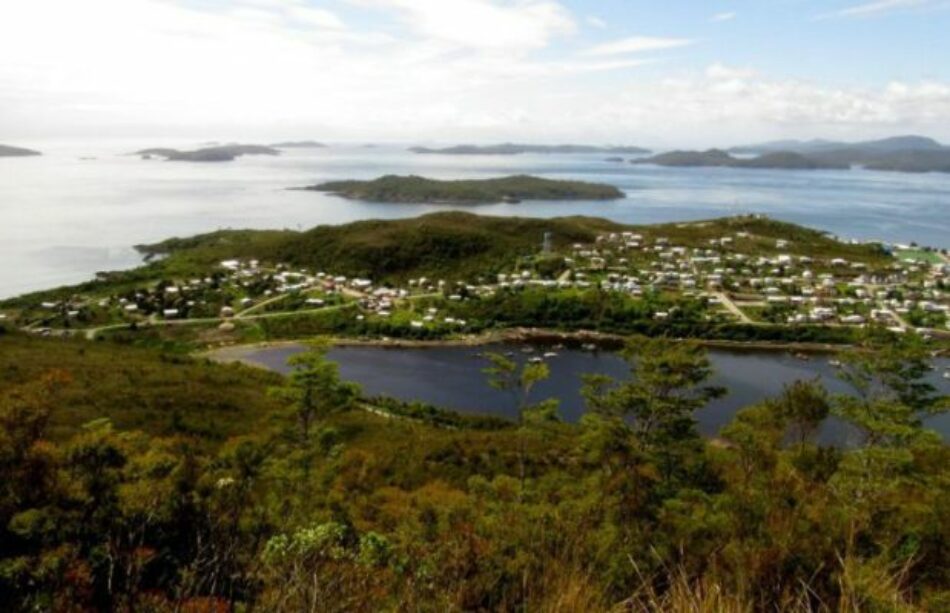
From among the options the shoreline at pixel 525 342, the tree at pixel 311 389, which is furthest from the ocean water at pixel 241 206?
the tree at pixel 311 389

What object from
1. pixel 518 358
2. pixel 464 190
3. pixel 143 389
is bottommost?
pixel 518 358

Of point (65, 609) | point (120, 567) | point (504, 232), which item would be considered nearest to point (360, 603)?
point (65, 609)

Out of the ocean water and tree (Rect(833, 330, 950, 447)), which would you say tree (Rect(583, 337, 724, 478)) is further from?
the ocean water

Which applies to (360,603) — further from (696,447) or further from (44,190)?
(44,190)

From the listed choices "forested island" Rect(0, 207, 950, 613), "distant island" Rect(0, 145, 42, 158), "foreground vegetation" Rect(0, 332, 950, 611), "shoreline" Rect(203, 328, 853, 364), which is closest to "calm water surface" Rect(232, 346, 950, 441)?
"shoreline" Rect(203, 328, 853, 364)

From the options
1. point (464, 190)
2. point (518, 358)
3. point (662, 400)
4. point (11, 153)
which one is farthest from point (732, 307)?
point (11, 153)

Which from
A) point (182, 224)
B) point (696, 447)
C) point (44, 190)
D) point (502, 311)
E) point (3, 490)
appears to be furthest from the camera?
point (44, 190)

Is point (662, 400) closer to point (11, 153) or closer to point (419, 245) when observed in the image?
point (419, 245)
